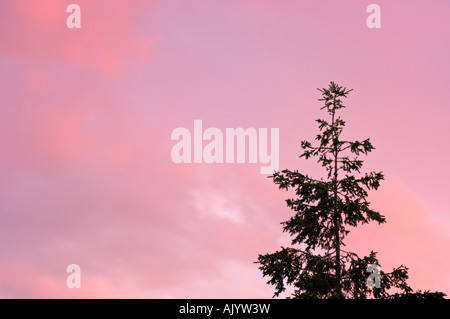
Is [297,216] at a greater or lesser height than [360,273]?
greater
